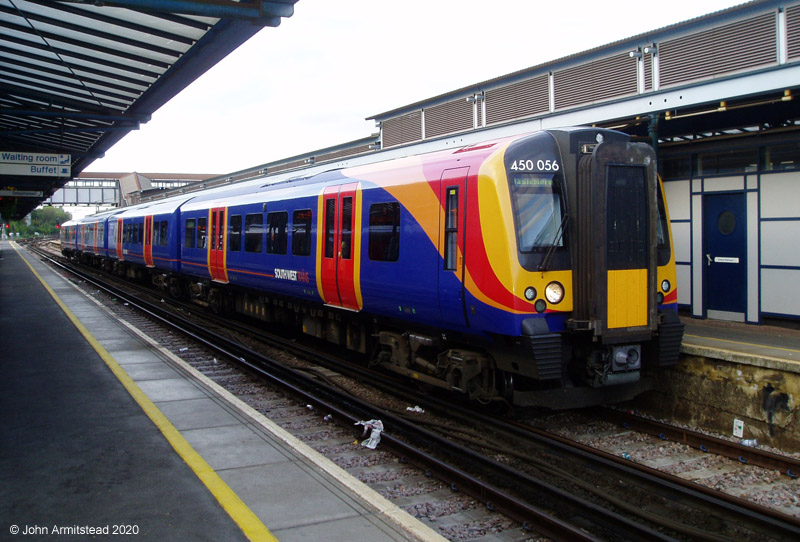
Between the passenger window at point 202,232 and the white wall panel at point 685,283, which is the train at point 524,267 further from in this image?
the passenger window at point 202,232

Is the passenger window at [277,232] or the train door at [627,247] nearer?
the train door at [627,247]

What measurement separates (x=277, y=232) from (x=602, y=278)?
699cm

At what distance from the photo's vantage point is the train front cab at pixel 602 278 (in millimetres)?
6410

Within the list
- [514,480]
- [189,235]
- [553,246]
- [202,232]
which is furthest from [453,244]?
[189,235]

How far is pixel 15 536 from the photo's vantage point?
4125 millimetres

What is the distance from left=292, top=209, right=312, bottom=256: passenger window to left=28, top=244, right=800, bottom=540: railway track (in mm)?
3094

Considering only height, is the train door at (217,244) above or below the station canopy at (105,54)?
below

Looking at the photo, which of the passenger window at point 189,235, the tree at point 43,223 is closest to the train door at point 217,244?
the passenger window at point 189,235

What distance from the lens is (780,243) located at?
30.8 ft

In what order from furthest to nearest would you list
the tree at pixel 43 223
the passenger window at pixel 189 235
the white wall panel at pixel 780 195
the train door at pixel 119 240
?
1. the tree at pixel 43 223
2. the train door at pixel 119 240
3. the passenger window at pixel 189 235
4. the white wall panel at pixel 780 195

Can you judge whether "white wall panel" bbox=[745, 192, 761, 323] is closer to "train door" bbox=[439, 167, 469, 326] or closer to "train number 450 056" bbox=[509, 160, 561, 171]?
"train number 450 056" bbox=[509, 160, 561, 171]

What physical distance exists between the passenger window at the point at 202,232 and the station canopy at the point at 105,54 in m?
2.75

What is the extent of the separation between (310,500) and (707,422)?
5.06 m

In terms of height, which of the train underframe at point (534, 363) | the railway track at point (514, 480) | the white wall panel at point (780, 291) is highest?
the white wall panel at point (780, 291)
